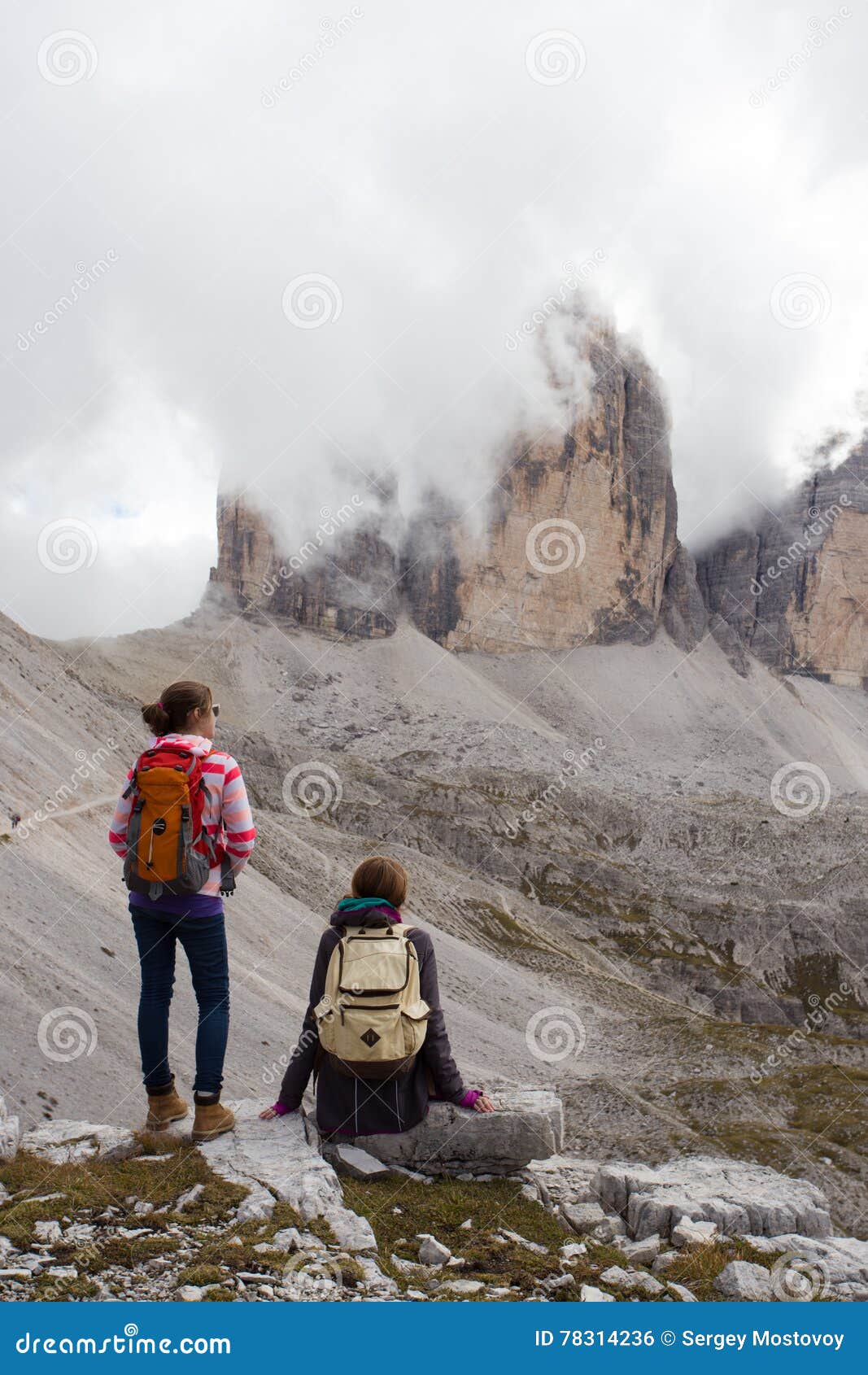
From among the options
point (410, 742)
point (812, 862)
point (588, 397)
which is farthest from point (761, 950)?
point (588, 397)

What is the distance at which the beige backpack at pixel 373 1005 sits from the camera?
6781mm

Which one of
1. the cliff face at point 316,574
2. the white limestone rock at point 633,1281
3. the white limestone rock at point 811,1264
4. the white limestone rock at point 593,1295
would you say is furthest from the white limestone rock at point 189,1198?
the cliff face at point 316,574

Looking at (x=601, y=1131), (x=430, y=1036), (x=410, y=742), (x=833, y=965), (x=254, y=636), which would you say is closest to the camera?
(x=430, y=1036)

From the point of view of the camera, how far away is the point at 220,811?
6.82 metres

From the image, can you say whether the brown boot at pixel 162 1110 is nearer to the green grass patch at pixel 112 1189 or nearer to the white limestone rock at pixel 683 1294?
the green grass patch at pixel 112 1189

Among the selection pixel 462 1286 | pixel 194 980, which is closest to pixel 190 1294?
pixel 462 1286

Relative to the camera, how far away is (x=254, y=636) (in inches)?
6102

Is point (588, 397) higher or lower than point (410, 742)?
higher

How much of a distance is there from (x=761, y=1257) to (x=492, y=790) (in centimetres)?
7615

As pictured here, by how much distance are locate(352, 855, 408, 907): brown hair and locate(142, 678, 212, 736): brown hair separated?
1.74 m

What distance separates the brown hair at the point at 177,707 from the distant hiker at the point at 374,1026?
1774 mm


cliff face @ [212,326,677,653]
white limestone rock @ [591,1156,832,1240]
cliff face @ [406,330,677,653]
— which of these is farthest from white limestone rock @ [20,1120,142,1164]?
cliff face @ [406,330,677,653]

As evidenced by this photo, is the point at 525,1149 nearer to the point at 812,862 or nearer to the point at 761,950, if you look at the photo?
the point at 761,950

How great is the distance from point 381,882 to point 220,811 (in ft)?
4.35
